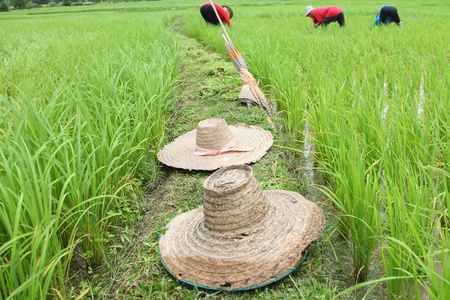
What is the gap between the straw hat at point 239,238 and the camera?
101 cm

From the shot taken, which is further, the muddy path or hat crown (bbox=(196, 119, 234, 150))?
hat crown (bbox=(196, 119, 234, 150))

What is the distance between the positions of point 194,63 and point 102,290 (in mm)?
3407

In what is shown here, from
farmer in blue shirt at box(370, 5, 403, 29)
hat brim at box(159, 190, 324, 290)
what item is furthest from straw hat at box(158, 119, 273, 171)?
farmer in blue shirt at box(370, 5, 403, 29)

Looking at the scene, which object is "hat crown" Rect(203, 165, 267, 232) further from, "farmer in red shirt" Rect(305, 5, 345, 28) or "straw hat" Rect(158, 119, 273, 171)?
"farmer in red shirt" Rect(305, 5, 345, 28)

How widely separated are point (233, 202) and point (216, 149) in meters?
0.76

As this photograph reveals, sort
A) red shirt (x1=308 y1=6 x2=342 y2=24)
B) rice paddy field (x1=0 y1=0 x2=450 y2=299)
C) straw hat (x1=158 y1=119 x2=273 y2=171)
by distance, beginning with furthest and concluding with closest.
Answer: red shirt (x1=308 y1=6 x2=342 y2=24) → straw hat (x1=158 y1=119 x2=273 y2=171) → rice paddy field (x1=0 y1=0 x2=450 y2=299)

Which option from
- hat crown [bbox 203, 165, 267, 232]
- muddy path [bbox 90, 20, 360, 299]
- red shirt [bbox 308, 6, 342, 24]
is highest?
red shirt [bbox 308, 6, 342, 24]

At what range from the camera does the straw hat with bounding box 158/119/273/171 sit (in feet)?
5.74

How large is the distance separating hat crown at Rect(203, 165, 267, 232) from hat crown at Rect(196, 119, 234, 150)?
0.63 meters

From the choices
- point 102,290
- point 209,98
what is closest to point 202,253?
point 102,290

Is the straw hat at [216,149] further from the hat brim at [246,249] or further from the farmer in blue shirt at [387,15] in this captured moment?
the farmer in blue shirt at [387,15]

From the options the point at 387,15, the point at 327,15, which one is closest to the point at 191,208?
the point at 327,15

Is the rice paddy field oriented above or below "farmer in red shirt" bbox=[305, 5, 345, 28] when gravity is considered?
below

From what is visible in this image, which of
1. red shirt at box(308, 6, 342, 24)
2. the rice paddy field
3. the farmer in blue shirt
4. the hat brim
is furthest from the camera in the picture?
red shirt at box(308, 6, 342, 24)
